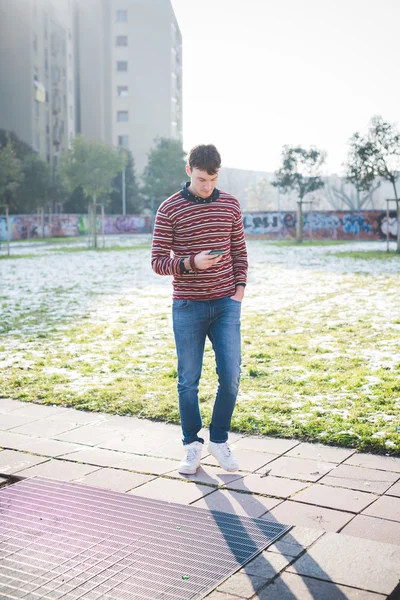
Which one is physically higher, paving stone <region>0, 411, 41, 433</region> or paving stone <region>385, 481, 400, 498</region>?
paving stone <region>385, 481, 400, 498</region>

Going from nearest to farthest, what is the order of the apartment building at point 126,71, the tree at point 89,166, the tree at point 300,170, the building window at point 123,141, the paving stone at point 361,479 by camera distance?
the paving stone at point 361,479, the tree at point 300,170, the tree at point 89,166, the apartment building at point 126,71, the building window at point 123,141

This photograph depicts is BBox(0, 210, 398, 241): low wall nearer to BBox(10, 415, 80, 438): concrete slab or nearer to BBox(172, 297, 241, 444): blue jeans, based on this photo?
BBox(10, 415, 80, 438): concrete slab

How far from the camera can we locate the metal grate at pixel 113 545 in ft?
10.4

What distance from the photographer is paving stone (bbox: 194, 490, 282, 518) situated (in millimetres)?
3988

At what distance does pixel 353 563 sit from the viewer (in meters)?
3.31

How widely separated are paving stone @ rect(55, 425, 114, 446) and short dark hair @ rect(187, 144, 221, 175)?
2.09 m

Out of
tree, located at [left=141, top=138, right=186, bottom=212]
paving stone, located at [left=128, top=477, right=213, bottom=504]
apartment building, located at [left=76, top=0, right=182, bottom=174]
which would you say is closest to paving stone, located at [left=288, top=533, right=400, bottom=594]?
paving stone, located at [left=128, top=477, right=213, bottom=504]

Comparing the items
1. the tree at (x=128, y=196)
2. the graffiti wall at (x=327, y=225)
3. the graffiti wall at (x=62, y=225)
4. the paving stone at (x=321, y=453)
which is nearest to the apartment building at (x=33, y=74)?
the tree at (x=128, y=196)

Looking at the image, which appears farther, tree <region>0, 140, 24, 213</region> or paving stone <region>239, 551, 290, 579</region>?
tree <region>0, 140, 24, 213</region>

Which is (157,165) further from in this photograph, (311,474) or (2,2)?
(311,474)

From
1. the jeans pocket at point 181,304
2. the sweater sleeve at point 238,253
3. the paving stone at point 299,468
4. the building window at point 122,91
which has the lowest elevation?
the paving stone at point 299,468

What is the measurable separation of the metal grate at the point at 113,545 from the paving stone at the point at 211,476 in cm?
42

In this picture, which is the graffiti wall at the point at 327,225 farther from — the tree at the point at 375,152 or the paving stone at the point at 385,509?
the paving stone at the point at 385,509

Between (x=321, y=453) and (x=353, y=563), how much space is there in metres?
1.65
